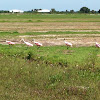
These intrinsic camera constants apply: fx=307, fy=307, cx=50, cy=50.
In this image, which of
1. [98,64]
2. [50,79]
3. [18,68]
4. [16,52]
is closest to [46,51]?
[16,52]

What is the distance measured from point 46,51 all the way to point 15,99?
994cm

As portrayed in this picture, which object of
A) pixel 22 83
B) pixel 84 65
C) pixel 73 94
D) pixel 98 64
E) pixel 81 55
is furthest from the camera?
pixel 81 55

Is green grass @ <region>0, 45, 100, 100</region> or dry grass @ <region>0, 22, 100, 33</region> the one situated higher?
green grass @ <region>0, 45, 100, 100</region>

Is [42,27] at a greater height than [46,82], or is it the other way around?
[46,82]

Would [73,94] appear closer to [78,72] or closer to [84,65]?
[78,72]

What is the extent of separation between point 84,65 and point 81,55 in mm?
3567

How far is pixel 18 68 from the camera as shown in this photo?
1234 cm

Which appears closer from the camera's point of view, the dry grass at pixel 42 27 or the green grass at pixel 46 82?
the green grass at pixel 46 82

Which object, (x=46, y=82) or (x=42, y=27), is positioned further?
(x=42, y=27)

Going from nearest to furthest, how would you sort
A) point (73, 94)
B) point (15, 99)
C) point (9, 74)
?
point (15, 99) < point (73, 94) < point (9, 74)

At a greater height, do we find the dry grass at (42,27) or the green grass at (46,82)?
the green grass at (46,82)

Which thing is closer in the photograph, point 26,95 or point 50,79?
point 26,95

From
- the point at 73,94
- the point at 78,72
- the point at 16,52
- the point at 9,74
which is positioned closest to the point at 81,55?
the point at 16,52

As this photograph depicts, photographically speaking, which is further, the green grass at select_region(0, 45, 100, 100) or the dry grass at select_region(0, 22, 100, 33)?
the dry grass at select_region(0, 22, 100, 33)
